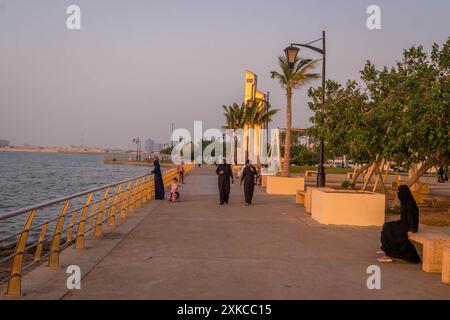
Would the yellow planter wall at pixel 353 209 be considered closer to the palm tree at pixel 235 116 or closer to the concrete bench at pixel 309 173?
the concrete bench at pixel 309 173

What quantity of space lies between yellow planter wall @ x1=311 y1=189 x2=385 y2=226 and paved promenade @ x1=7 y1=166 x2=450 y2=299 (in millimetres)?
532

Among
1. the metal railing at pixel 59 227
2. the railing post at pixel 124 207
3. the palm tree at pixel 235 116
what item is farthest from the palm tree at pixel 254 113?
the railing post at pixel 124 207

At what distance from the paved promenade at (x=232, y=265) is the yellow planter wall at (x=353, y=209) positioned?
532mm

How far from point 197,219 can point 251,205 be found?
4.97 m

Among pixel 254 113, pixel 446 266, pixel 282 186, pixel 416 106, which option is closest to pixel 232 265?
pixel 446 266

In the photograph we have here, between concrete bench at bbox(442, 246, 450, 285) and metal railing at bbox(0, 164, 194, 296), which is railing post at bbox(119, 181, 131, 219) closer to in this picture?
metal railing at bbox(0, 164, 194, 296)

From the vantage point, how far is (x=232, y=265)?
8305 mm

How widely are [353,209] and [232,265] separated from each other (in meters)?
6.22

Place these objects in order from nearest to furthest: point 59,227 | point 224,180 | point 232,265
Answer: point 59,227 → point 232,265 → point 224,180

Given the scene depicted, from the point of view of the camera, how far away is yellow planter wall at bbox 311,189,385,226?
44.8 ft

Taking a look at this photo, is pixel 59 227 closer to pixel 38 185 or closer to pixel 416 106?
pixel 416 106

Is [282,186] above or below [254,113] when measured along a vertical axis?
below

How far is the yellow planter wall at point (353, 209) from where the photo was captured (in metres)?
13.6
